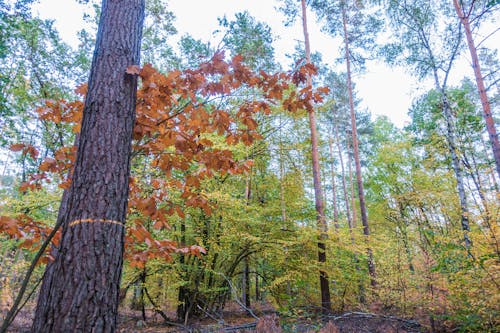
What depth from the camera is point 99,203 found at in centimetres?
136

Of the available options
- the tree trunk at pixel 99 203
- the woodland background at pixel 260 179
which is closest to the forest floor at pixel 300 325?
the woodland background at pixel 260 179

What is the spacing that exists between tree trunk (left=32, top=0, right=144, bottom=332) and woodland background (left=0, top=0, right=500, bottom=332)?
22 cm

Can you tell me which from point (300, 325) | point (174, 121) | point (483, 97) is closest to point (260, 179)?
point (300, 325)

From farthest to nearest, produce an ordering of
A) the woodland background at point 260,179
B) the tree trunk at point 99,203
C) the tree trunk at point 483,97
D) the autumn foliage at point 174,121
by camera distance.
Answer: the tree trunk at point 483,97, the woodland background at point 260,179, the autumn foliage at point 174,121, the tree trunk at point 99,203

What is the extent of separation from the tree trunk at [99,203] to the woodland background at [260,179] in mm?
215

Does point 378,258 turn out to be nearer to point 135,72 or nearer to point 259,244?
point 259,244

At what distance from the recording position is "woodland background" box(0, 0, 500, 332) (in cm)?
198

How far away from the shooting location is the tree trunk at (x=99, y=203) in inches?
47.1

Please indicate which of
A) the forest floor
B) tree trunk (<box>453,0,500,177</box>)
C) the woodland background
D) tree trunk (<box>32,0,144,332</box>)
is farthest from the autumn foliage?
tree trunk (<box>453,0,500,177</box>)

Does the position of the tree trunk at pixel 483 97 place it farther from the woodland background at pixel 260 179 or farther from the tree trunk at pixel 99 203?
the tree trunk at pixel 99 203

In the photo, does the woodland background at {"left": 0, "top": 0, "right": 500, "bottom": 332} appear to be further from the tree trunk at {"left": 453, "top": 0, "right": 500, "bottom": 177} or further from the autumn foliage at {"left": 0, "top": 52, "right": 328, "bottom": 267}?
the tree trunk at {"left": 453, "top": 0, "right": 500, "bottom": 177}

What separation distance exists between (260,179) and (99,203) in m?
7.48

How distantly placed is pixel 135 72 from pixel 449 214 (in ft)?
32.7

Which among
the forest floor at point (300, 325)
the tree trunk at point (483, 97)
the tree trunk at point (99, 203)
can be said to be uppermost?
the tree trunk at point (483, 97)
